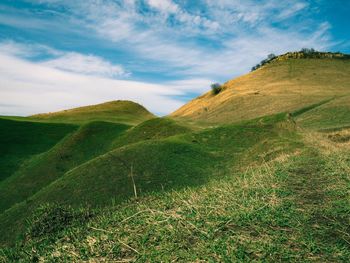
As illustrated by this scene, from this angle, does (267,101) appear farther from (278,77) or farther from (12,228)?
(12,228)

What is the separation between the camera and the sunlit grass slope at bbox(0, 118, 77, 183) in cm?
3744

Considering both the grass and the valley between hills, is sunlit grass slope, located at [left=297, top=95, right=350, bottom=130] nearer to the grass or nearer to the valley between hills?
the valley between hills

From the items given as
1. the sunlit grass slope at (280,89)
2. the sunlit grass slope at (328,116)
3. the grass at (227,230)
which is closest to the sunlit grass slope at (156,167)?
the grass at (227,230)

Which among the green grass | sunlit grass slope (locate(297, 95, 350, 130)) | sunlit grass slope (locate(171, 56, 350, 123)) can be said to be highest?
sunlit grass slope (locate(171, 56, 350, 123))

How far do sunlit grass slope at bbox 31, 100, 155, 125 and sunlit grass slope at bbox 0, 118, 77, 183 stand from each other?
16.8 metres

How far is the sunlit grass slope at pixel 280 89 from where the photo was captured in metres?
56.0

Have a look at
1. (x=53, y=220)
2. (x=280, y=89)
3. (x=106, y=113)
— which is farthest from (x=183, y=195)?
(x=106, y=113)

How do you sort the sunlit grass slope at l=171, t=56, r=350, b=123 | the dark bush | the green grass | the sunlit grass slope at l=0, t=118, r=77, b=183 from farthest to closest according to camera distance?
the sunlit grass slope at l=171, t=56, r=350, b=123, the sunlit grass slope at l=0, t=118, r=77, b=183, the green grass, the dark bush

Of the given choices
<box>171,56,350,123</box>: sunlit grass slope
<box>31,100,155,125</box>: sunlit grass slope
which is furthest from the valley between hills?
<box>31,100,155,125</box>: sunlit grass slope

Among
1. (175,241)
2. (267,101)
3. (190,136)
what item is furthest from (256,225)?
(267,101)

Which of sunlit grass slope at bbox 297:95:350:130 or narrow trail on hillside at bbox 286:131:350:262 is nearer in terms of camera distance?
narrow trail on hillside at bbox 286:131:350:262

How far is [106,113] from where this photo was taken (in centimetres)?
7900

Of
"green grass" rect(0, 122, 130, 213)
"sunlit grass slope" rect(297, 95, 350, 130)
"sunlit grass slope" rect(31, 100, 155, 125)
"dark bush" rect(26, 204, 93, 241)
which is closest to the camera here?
"dark bush" rect(26, 204, 93, 241)

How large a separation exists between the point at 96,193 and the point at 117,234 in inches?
392
